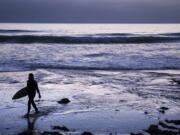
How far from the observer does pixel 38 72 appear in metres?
24.4

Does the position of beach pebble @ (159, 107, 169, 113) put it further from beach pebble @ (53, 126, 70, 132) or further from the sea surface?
beach pebble @ (53, 126, 70, 132)

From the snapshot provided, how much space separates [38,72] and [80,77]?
3.85 metres

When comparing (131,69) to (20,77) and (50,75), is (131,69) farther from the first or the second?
(20,77)

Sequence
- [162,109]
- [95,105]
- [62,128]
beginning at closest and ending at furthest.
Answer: [62,128] < [162,109] < [95,105]

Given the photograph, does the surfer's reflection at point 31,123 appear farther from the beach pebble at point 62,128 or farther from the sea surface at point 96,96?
the beach pebble at point 62,128

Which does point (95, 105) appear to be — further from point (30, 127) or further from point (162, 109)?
point (30, 127)

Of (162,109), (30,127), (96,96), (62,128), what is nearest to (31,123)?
(30,127)

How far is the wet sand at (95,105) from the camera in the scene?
10.5 metres

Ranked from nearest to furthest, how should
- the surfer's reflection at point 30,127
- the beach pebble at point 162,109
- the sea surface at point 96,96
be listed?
1. the surfer's reflection at point 30,127
2. the sea surface at point 96,96
3. the beach pebble at point 162,109

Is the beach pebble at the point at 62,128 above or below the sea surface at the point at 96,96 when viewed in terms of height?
below

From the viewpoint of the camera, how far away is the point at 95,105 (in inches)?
541

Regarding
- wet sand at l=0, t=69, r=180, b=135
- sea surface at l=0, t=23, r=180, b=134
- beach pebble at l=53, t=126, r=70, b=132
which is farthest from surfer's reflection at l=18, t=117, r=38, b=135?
beach pebble at l=53, t=126, r=70, b=132

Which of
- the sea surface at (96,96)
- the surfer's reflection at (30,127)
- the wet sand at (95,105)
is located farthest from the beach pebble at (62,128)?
the surfer's reflection at (30,127)

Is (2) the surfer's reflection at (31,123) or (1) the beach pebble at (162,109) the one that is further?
(1) the beach pebble at (162,109)
